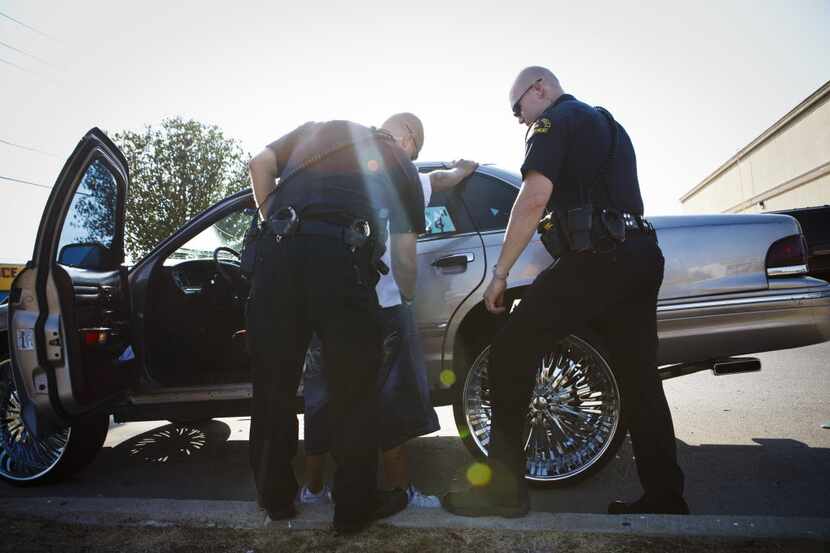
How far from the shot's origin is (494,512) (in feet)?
6.58

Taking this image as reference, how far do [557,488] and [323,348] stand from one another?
1449mm

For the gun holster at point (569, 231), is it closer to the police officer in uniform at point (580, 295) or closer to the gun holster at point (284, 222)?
the police officer in uniform at point (580, 295)

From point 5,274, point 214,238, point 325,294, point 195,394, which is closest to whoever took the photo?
point 325,294

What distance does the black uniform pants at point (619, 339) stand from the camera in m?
2.03

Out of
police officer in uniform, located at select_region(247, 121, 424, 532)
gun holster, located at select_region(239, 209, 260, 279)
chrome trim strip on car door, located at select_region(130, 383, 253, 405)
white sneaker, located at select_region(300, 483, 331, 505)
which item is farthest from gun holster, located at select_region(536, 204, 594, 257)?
chrome trim strip on car door, located at select_region(130, 383, 253, 405)

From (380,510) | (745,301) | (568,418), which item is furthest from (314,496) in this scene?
(745,301)

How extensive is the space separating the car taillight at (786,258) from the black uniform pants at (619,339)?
90 centimetres

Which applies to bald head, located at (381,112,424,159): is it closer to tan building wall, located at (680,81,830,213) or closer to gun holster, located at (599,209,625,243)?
gun holster, located at (599,209,625,243)

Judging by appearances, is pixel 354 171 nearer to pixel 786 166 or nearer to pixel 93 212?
pixel 93 212

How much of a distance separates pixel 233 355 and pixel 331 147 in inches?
100

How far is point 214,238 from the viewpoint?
12.2 ft

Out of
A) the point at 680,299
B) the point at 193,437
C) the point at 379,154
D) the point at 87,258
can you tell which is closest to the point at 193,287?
the point at 87,258

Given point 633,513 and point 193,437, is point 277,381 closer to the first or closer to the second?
point 633,513

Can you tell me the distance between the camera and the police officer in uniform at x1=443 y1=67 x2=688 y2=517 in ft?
6.65
